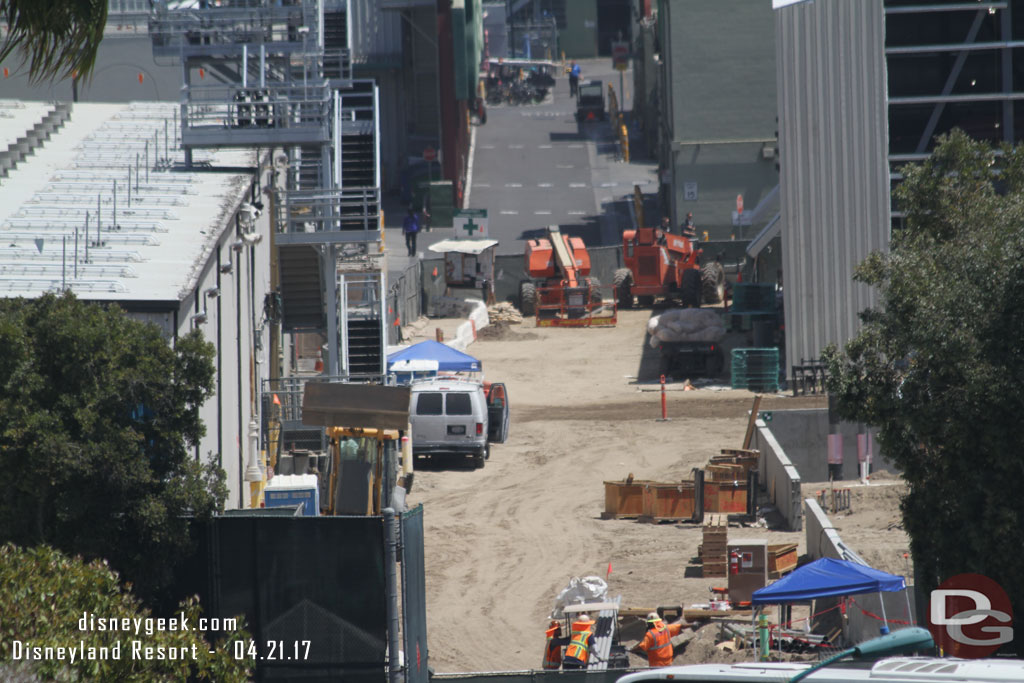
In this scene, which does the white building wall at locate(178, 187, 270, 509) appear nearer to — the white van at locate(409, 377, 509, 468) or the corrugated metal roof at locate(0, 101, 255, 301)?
the corrugated metal roof at locate(0, 101, 255, 301)

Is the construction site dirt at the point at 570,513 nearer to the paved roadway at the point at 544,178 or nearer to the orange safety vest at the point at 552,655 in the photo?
the orange safety vest at the point at 552,655

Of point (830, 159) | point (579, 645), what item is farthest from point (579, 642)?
point (830, 159)

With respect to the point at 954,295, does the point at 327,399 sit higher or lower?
lower

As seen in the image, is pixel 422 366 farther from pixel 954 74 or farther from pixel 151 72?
pixel 151 72

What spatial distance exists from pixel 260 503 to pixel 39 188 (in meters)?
9.03

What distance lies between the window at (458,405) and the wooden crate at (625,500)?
13.5ft

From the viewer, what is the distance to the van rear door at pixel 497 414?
29516 millimetres

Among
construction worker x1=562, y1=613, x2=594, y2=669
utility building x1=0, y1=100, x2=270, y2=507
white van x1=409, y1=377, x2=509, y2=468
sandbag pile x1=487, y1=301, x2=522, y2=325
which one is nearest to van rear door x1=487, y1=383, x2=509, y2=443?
white van x1=409, y1=377, x2=509, y2=468

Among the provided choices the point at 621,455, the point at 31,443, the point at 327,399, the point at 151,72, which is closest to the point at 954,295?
the point at 31,443

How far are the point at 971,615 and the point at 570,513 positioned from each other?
12.9m

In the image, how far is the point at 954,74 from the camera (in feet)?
94.2

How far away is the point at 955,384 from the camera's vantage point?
12.5 metres

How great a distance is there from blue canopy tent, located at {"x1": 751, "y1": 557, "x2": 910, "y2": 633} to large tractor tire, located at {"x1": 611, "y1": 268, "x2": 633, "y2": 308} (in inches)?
1144

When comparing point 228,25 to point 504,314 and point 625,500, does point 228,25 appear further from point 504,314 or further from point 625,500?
point 504,314
